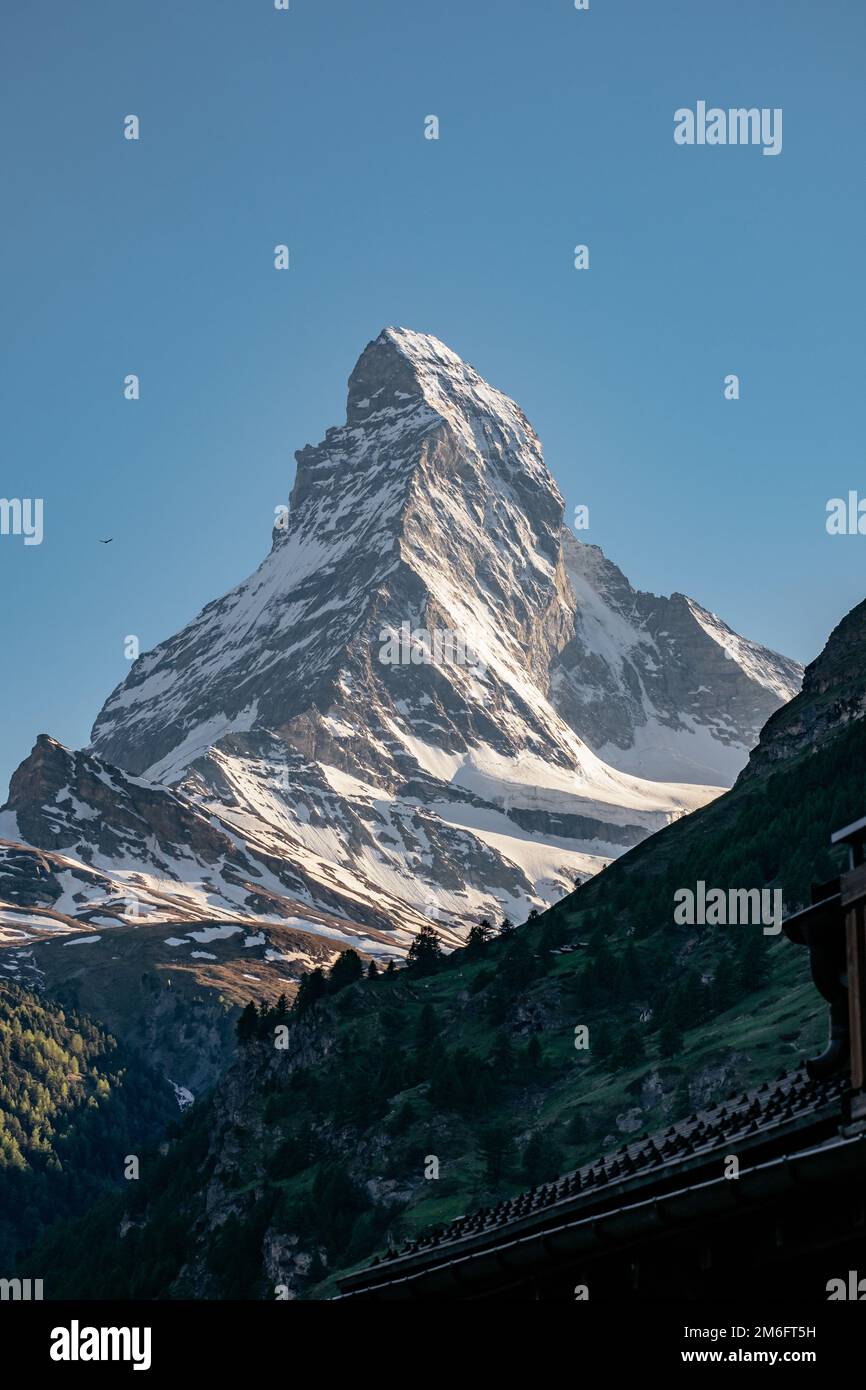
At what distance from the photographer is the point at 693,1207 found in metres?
21.9

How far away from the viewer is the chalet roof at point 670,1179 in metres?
21.2

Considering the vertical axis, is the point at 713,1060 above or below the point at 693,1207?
above

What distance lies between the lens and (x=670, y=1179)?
953 inches

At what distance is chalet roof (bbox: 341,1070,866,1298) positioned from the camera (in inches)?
834
